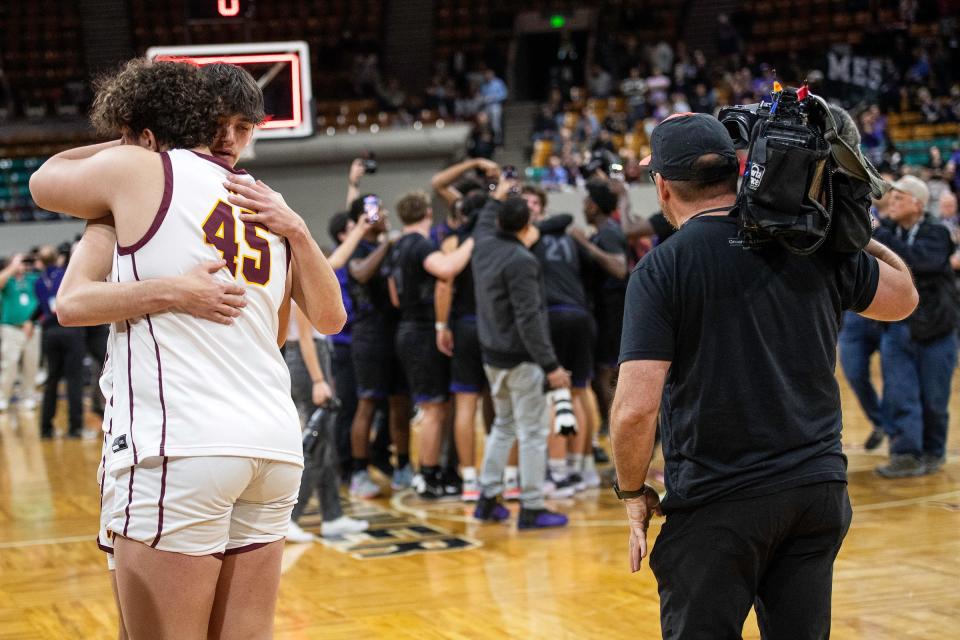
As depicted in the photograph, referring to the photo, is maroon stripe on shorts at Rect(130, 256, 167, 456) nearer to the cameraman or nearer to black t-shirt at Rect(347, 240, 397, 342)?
the cameraman

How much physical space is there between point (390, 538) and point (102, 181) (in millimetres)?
4396

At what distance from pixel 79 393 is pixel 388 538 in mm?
6220

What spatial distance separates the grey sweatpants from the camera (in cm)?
645

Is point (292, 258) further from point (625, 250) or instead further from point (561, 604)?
point (625, 250)

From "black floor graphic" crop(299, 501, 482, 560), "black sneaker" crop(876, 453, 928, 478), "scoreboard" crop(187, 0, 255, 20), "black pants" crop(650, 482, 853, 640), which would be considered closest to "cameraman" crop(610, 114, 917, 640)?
"black pants" crop(650, 482, 853, 640)

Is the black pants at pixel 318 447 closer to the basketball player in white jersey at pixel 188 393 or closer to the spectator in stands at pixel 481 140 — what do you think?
the basketball player in white jersey at pixel 188 393

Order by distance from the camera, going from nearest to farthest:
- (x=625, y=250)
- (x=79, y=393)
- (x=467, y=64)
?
(x=625, y=250) < (x=79, y=393) < (x=467, y=64)

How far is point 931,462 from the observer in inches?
297

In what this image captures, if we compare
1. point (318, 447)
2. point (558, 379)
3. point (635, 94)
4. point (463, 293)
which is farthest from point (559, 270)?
point (635, 94)

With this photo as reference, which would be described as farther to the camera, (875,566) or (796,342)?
(875,566)

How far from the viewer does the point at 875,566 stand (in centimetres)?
523

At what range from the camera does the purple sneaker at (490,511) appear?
262 inches

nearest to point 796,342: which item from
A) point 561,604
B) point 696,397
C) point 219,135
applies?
point 696,397

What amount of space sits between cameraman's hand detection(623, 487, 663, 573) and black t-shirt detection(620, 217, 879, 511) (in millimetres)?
117
